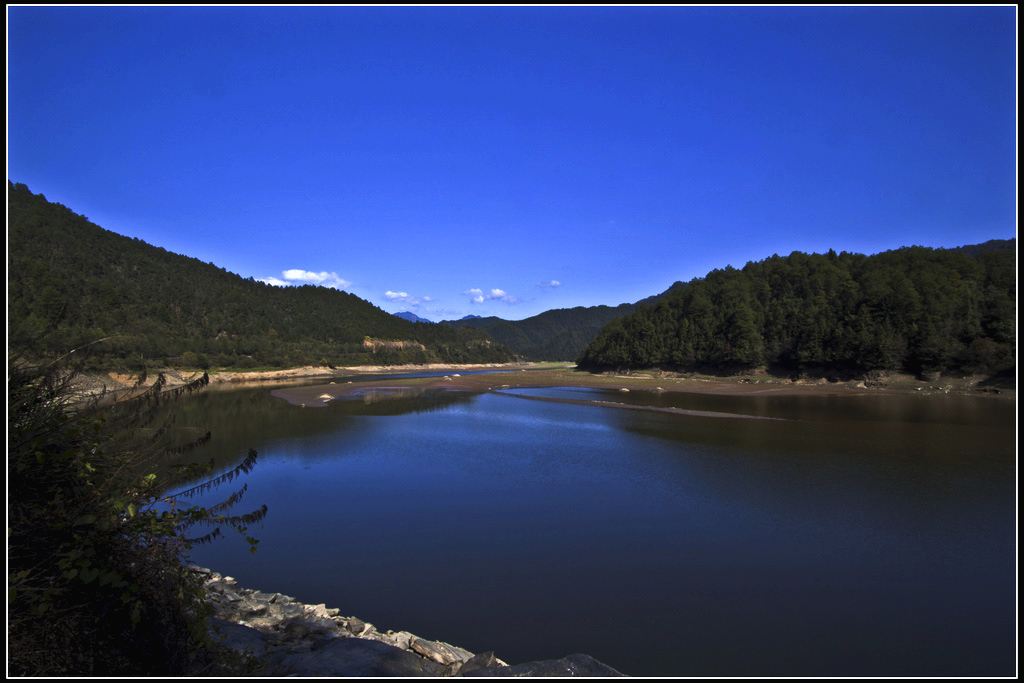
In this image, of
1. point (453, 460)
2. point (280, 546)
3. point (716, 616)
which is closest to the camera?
point (716, 616)

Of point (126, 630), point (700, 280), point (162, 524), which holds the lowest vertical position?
point (126, 630)

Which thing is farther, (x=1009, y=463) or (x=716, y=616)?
(x=1009, y=463)

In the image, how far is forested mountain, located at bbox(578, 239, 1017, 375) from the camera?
43719 millimetres

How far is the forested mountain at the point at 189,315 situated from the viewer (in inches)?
140

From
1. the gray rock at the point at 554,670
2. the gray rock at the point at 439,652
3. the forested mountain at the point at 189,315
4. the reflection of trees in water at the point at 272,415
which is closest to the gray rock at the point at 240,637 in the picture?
the gray rock at the point at 439,652

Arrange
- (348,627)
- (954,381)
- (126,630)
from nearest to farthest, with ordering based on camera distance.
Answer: (126,630) → (348,627) → (954,381)

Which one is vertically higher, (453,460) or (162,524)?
(162,524)

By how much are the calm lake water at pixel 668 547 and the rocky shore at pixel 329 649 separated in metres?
0.94

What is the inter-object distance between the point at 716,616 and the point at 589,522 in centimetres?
412

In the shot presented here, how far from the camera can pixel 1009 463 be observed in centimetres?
1535

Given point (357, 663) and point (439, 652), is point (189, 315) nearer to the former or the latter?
point (439, 652)

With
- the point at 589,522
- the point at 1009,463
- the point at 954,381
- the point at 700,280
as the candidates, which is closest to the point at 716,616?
the point at 589,522

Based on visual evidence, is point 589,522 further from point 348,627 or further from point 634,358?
point 634,358

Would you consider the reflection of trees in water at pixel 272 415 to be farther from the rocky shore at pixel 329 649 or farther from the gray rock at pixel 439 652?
the gray rock at pixel 439 652
